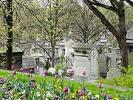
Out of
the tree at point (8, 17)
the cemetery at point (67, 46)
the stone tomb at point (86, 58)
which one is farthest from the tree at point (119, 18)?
the stone tomb at point (86, 58)

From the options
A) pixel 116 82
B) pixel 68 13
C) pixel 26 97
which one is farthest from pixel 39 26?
pixel 26 97

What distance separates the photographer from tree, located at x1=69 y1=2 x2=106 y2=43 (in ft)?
136

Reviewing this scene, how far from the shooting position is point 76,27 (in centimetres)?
4281

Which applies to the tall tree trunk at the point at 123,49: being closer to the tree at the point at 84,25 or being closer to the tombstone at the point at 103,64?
the tombstone at the point at 103,64

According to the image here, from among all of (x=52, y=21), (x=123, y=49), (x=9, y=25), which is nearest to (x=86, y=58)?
(x=9, y=25)

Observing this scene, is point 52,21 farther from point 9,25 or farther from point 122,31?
point 122,31

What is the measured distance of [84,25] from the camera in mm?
41969

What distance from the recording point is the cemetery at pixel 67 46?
34.5ft

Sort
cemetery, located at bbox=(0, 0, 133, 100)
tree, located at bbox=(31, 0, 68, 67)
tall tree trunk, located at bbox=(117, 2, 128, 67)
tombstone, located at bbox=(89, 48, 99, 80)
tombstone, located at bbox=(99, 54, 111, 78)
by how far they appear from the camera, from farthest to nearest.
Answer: tree, located at bbox=(31, 0, 68, 67) → tombstone, located at bbox=(99, 54, 111, 78) → tombstone, located at bbox=(89, 48, 99, 80) → tall tree trunk, located at bbox=(117, 2, 128, 67) → cemetery, located at bbox=(0, 0, 133, 100)

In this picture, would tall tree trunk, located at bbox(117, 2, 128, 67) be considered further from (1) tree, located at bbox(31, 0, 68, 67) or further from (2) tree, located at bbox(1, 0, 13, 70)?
(1) tree, located at bbox(31, 0, 68, 67)

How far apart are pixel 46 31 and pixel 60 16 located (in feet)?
6.15

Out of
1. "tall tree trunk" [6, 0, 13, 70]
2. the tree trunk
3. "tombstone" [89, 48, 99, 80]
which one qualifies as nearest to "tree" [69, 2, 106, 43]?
"tombstone" [89, 48, 99, 80]

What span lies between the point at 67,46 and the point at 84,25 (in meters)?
3.76

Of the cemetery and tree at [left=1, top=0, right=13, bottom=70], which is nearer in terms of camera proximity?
the cemetery
